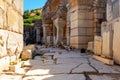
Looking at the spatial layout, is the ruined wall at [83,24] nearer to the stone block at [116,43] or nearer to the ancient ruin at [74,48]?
the ancient ruin at [74,48]

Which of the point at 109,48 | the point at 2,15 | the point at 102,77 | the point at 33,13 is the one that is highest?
the point at 33,13

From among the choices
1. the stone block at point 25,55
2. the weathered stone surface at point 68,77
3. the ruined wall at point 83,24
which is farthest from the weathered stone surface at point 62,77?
the ruined wall at point 83,24

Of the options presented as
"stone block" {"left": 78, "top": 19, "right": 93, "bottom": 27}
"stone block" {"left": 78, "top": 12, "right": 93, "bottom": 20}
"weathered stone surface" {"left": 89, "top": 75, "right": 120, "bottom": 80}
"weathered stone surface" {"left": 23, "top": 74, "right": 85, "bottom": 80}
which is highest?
"stone block" {"left": 78, "top": 12, "right": 93, "bottom": 20}

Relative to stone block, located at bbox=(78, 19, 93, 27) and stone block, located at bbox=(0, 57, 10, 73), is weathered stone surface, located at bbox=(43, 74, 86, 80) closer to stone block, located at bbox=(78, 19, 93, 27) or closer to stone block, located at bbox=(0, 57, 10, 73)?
stone block, located at bbox=(0, 57, 10, 73)

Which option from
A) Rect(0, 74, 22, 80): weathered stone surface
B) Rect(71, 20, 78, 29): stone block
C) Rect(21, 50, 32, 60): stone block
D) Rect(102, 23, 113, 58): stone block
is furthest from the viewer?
Rect(71, 20, 78, 29): stone block

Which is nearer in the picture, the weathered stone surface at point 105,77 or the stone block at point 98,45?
the weathered stone surface at point 105,77

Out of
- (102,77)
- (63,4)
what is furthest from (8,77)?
(63,4)

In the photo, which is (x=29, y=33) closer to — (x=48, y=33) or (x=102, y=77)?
(x=48, y=33)

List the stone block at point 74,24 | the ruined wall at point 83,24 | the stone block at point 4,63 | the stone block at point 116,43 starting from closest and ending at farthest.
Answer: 1. the stone block at point 4,63
2. the stone block at point 116,43
3. the ruined wall at point 83,24
4. the stone block at point 74,24

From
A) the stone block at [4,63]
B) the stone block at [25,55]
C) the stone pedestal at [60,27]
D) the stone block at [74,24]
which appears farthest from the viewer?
the stone pedestal at [60,27]

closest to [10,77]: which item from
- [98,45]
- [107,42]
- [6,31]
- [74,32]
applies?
[6,31]

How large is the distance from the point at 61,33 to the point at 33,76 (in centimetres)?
1070

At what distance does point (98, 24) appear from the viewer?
10180 millimetres

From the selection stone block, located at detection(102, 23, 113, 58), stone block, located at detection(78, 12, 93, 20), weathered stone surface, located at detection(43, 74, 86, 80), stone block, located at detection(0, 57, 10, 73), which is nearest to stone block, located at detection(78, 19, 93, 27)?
stone block, located at detection(78, 12, 93, 20)
